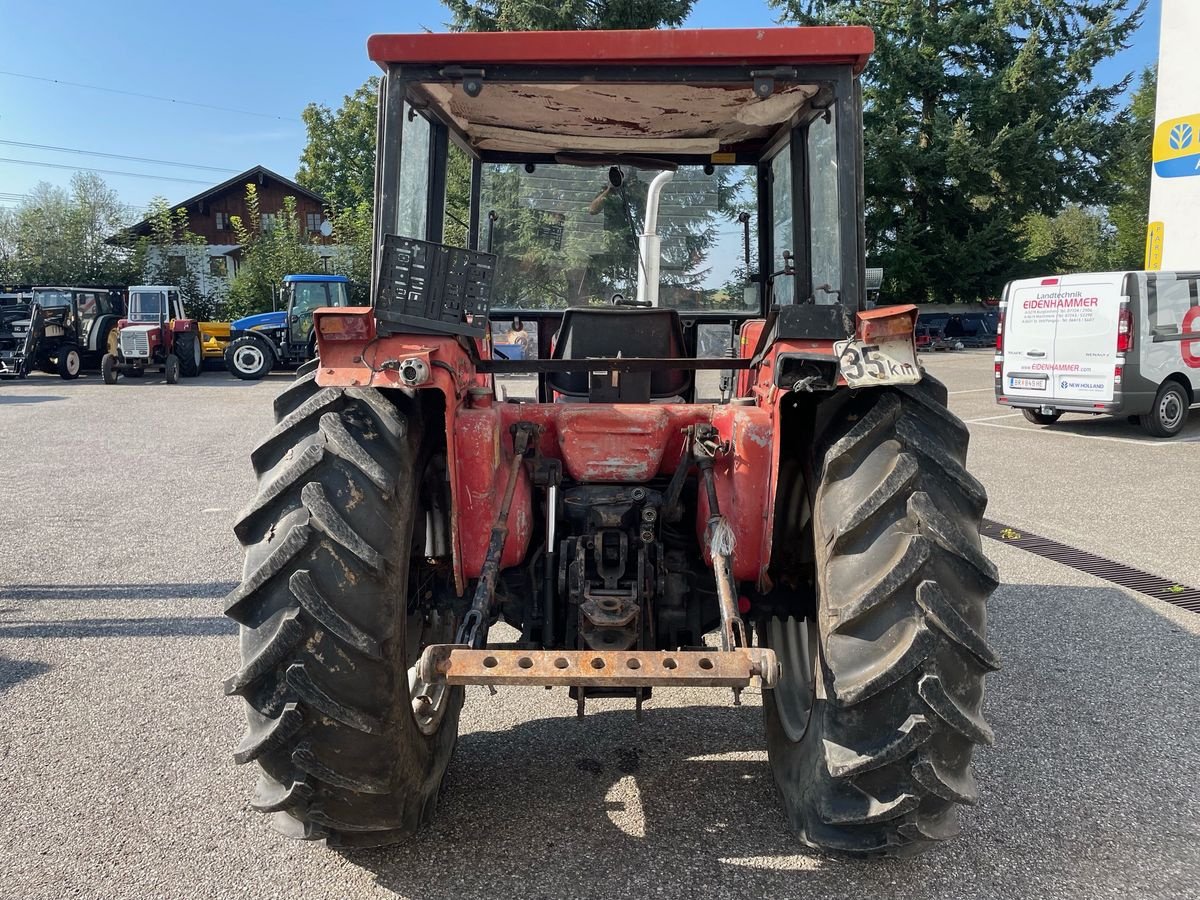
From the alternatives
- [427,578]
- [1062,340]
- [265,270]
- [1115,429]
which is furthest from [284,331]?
[427,578]

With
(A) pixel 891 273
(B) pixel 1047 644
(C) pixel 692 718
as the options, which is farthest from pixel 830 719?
(A) pixel 891 273

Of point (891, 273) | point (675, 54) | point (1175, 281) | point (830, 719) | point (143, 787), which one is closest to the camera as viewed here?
point (830, 719)

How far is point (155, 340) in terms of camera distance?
2273 cm

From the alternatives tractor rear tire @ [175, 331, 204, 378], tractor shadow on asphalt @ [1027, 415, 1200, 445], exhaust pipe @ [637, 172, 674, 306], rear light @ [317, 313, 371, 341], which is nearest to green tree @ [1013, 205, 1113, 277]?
tractor shadow on asphalt @ [1027, 415, 1200, 445]

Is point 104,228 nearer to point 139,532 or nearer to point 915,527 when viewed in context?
point 139,532

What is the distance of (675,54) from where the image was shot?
2609mm

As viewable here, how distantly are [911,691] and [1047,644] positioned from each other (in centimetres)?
295

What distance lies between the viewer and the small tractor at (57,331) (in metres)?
22.0

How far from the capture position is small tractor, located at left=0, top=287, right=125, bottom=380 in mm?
22000

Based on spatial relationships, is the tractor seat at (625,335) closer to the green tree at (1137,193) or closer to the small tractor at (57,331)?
the small tractor at (57,331)

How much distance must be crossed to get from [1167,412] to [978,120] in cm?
2387

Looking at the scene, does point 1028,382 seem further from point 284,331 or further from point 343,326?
point 284,331

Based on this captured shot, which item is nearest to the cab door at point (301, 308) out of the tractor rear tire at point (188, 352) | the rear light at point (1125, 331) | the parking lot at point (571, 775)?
the tractor rear tire at point (188, 352)

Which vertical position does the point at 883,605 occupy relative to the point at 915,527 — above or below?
below
